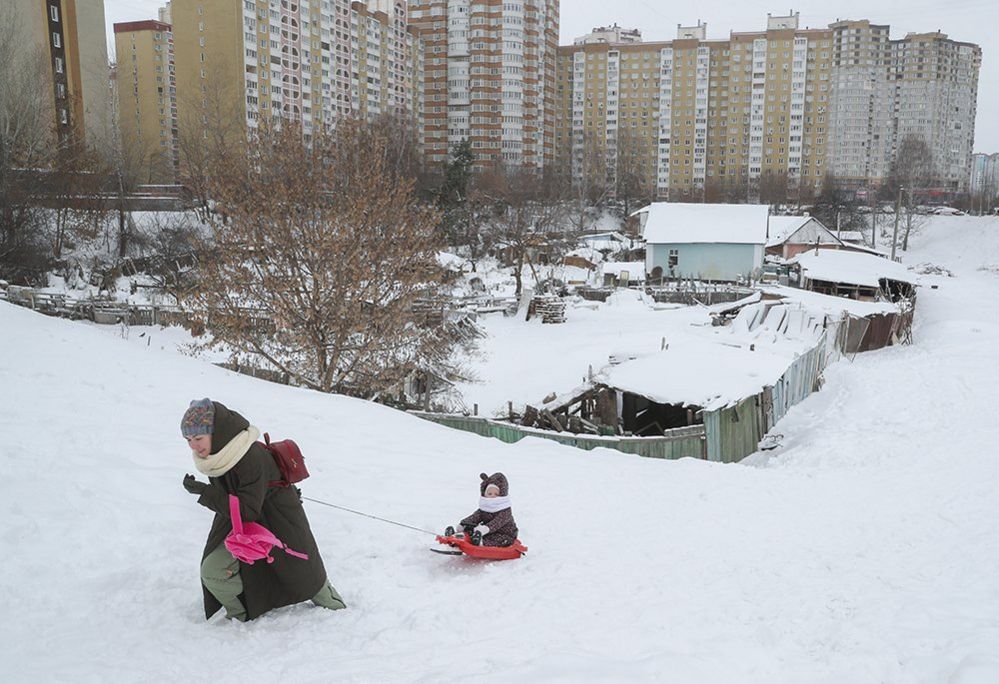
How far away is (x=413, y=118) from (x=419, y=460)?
79870 mm

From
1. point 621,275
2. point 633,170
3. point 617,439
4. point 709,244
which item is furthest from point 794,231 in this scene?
point 617,439

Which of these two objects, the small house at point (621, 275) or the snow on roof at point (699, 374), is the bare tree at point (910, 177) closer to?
the small house at point (621, 275)

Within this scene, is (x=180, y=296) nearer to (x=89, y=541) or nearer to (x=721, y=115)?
(x=89, y=541)

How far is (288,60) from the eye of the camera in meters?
67.4

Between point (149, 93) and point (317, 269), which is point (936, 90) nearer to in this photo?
point (149, 93)

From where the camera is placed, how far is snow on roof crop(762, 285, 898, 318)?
27.2 m

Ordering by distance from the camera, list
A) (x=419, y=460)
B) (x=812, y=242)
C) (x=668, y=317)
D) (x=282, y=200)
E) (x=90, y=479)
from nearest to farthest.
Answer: (x=90, y=479)
(x=419, y=460)
(x=282, y=200)
(x=668, y=317)
(x=812, y=242)

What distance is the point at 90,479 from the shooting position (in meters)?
6.78

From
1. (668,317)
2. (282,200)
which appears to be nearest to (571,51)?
(668,317)

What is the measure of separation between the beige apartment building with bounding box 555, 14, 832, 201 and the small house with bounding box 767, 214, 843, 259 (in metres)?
35.0

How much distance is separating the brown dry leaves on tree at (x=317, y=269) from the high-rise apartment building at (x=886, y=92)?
10684 cm

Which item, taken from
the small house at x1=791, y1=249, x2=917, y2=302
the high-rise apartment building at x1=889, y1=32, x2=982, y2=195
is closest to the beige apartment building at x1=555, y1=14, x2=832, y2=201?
the high-rise apartment building at x1=889, y1=32, x2=982, y2=195

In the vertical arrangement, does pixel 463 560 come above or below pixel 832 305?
above

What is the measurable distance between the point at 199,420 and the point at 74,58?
2392 inches
